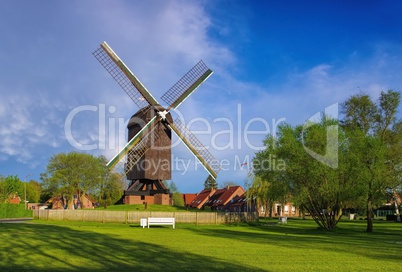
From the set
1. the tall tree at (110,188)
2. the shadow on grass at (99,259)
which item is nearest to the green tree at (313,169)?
the shadow on grass at (99,259)

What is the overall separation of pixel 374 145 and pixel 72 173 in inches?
2170

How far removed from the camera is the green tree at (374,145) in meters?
35.6

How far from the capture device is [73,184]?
7475 centimetres

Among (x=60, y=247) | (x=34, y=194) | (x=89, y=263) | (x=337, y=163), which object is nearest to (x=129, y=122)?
(x=337, y=163)

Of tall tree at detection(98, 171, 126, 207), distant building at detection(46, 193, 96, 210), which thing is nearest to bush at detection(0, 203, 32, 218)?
tall tree at detection(98, 171, 126, 207)

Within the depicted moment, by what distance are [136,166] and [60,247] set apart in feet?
121

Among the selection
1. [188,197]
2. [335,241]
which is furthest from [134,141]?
[188,197]

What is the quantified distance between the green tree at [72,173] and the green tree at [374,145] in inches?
1904

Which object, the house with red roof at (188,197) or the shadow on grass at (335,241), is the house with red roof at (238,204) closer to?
the house with red roof at (188,197)

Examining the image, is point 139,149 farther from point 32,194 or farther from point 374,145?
point 32,194

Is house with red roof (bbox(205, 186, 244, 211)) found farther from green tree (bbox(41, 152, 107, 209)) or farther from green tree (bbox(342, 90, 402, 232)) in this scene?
green tree (bbox(342, 90, 402, 232))

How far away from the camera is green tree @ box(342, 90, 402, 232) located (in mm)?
35562

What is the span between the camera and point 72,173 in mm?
74125

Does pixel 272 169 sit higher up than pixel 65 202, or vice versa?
pixel 272 169
